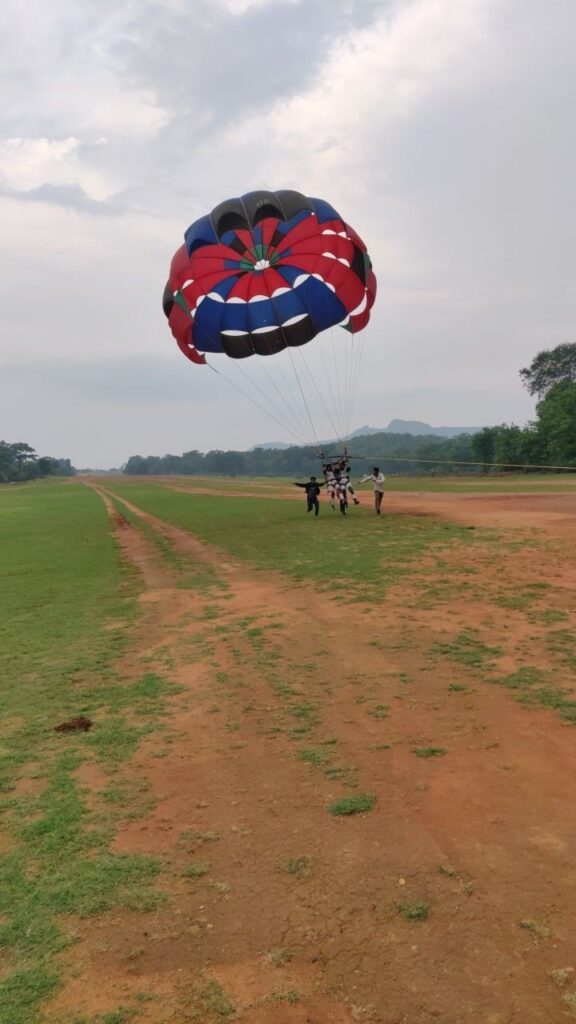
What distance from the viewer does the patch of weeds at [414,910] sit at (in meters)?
3.56

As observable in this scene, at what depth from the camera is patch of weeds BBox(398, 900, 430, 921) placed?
3563mm

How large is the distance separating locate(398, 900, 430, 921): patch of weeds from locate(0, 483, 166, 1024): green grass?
5.21 ft

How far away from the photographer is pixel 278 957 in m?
3.36

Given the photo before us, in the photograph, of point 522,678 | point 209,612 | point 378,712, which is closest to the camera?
point 378,712

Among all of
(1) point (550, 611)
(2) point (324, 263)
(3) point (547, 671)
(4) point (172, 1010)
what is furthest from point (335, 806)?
(2) point (324, 263)

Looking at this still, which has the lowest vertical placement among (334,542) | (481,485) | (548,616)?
(548,616)

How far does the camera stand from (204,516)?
31.0m

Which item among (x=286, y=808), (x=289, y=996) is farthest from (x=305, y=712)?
(x=289, y=996)

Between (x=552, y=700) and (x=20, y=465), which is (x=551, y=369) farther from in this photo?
(x=20, y=465)

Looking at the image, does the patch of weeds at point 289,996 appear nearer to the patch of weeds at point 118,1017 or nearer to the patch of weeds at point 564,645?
the patch of weeds at point 118,1017

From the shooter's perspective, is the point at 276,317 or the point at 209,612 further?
the point at 276,317

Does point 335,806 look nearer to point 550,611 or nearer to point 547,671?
point 547,671

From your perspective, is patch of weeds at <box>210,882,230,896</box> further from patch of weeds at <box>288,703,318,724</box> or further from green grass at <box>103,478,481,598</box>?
green grass at <box>103,478,481,598</box>

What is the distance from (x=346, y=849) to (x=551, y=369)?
97.7 m
